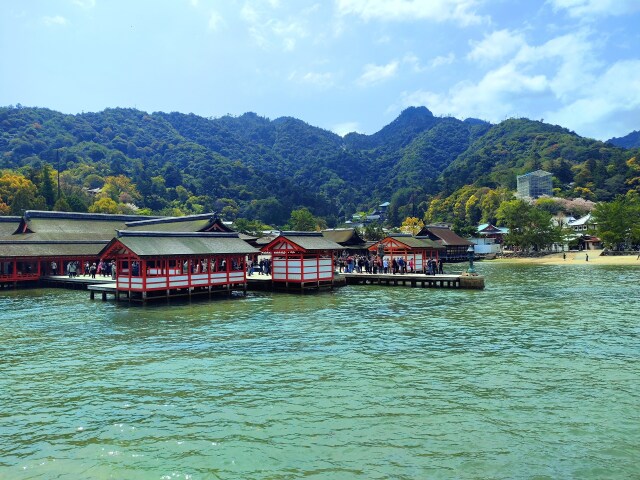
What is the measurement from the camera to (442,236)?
86.3 meters

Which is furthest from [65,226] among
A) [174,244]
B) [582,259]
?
[582,259]

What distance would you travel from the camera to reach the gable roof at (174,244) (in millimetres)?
31875

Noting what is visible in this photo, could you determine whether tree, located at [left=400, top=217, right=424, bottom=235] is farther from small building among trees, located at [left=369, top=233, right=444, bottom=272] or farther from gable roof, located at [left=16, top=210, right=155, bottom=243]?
gable roof, located at [left=16, top=210, right=155, bottom=243]

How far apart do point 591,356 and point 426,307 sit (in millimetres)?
13250

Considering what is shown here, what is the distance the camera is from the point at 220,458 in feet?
34.5

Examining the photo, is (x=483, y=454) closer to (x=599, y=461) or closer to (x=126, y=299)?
(x=599, y=461)

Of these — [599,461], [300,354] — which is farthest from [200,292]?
[599,461]

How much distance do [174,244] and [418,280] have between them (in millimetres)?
19556

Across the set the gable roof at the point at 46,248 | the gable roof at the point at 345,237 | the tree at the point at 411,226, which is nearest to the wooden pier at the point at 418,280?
the gable roof at the point at 46,248

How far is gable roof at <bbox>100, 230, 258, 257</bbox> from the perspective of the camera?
105 feet

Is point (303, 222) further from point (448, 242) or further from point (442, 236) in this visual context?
point (448, 242)

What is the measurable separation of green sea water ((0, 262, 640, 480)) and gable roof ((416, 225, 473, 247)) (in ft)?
187

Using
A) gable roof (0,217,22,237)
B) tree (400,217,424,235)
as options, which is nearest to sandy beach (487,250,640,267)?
tree (400,217,424,235)

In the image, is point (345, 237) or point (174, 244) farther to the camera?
point (345, 237)
